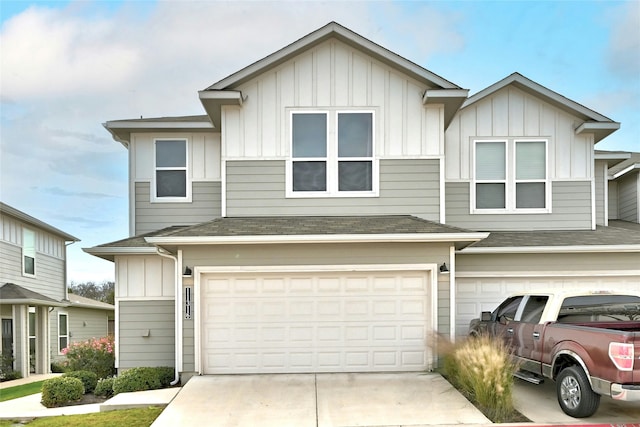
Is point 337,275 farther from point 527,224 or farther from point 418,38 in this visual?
point 418,38

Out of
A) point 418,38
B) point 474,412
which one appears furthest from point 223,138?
point 418,38

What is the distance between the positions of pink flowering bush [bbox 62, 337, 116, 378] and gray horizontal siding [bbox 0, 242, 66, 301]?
708 cm

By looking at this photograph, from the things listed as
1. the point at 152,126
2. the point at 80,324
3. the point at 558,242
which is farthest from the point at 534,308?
the point at 80,324

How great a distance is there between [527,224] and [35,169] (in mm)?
18815

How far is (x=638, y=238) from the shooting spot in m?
12.5

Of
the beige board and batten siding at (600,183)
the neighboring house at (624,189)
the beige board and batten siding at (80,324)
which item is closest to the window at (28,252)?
the beige board and batten siding at (80,324)

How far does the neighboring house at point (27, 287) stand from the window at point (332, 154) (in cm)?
1144

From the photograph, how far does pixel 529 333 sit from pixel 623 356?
6.77ft

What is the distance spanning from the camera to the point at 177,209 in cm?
1355

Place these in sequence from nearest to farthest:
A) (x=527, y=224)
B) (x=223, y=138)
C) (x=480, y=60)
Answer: (x=223, y=138)
(x=527, y=224)
(x=480, y=60)

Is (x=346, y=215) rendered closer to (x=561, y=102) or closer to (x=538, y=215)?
(x=538, y=215)

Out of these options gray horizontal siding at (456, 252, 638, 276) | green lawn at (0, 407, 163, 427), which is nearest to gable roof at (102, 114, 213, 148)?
green lawn at (0, 407, 163, 427)

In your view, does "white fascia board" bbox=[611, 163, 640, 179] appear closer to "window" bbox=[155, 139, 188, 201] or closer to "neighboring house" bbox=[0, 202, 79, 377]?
"window" bbox=[155, 139, 188, 201]

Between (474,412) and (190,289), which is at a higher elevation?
(190,289)
